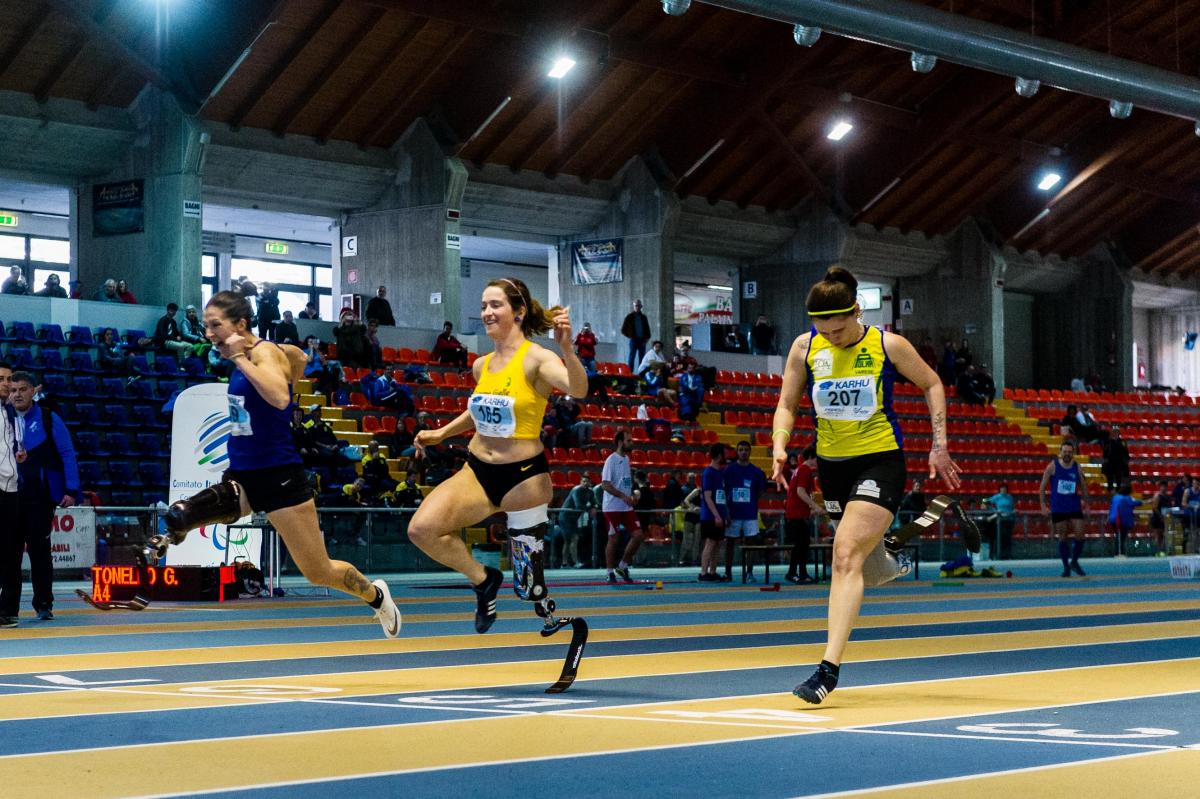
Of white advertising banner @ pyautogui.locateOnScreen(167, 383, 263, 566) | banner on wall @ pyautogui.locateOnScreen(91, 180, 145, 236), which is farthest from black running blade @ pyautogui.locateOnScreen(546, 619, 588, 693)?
banner on wall @ pyautogui.locateOnScreen(91, 180, 145, 236)

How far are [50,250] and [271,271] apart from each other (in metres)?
6.16

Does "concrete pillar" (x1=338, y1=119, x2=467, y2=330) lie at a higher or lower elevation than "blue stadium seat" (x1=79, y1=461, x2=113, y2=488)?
higher

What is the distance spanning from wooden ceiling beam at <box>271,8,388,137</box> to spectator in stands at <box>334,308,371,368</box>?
552 centimetres

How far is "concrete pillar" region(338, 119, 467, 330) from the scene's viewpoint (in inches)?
1411

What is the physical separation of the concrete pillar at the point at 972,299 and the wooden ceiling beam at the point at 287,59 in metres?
21.5

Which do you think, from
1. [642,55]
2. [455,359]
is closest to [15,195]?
[455,359]

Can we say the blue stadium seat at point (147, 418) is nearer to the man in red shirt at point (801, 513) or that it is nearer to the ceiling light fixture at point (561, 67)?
the man in red shirt at point (801, 513)

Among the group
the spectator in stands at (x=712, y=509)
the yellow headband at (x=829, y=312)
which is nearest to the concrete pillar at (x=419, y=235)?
the spectator in stands at (x=712, y=509)

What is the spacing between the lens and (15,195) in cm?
3634

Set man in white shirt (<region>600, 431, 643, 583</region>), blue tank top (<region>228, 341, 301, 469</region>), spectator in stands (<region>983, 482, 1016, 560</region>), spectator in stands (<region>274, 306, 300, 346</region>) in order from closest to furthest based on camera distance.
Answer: blue tank top (<region>228, 341, 301, 469</region>)
man in white shirt (<region>600, 431, 643, 583</region>)
spectator in stands (<region>274, 306, 300, 346</region>)
spectator in stands (<region>983, 482, 1016, 560</region>)

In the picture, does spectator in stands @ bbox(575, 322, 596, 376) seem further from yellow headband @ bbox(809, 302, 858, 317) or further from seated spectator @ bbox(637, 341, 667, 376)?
yellow headband @ bbox(809, 302, 858, 317)

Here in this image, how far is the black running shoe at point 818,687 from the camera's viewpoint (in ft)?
24.5

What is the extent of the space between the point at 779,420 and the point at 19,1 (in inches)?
932

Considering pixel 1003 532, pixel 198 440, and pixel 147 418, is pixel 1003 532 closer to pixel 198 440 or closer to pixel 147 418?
pixel 147 418
